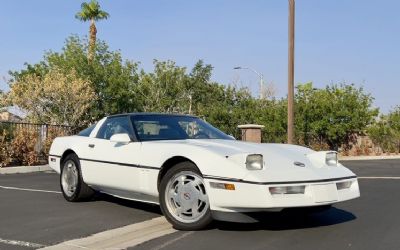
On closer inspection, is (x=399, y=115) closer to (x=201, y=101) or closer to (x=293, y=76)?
(x=201, y=101)

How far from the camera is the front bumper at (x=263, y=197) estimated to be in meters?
5.10

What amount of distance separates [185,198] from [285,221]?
4.30ft

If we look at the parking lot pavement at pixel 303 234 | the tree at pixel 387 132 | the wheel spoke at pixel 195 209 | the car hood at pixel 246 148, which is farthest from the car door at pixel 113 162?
the tree at pixel 387 132

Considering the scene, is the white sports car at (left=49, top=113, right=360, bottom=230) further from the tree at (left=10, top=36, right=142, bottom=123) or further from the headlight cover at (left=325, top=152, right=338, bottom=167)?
the tree at (left=10, top=36, right=142, bottom=123)

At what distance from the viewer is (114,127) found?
729 centimetres

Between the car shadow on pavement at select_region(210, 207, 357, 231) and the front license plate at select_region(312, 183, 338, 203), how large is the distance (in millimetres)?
280

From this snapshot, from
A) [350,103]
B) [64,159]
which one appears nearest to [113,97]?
[350,103]

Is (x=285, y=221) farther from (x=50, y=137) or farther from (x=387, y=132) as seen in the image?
(x=387, y=132)

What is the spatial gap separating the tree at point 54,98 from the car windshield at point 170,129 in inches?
527

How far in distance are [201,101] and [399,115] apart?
11.9 m

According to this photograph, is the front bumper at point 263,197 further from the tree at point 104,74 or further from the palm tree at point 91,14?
the palm tree at point 91,14

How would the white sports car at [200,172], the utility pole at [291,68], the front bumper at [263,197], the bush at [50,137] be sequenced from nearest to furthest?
the front bumper at [263,197] → the white sports car at [200,172] → the bush at [50,137] → the utility pole at [291,68]

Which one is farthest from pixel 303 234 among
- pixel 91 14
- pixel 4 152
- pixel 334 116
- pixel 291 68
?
pixel 91 14

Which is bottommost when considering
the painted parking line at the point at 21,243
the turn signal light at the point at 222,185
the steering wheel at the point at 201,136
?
the painted parking line at the point at 21,243
